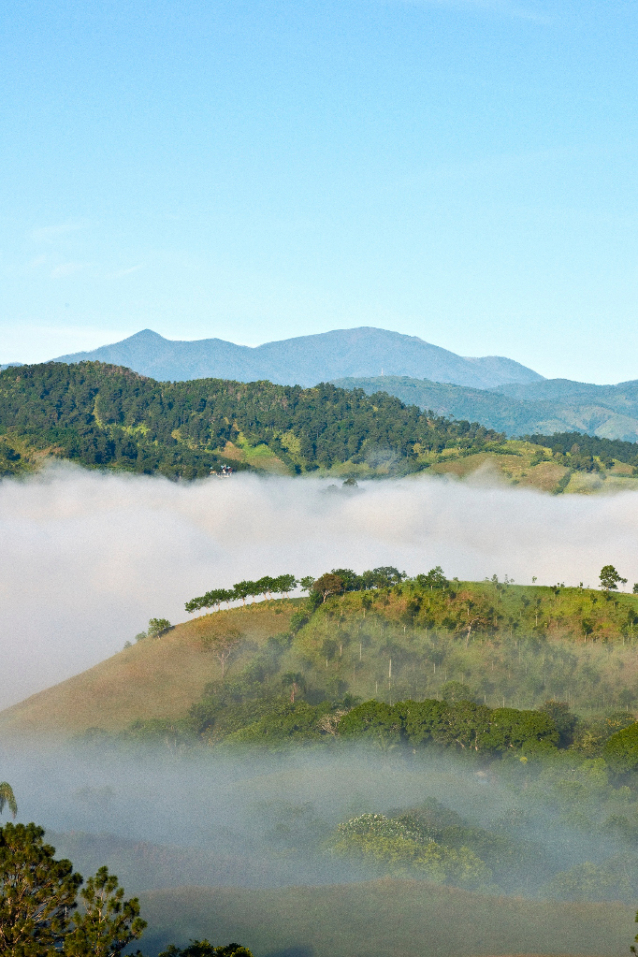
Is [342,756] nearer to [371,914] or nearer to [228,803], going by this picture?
[228,803]

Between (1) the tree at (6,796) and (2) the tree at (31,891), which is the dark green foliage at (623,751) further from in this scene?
(2) the tree at (31,891)

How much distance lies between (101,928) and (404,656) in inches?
4812

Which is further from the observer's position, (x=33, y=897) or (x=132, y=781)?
(x=132, y=781)

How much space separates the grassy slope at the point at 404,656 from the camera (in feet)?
547

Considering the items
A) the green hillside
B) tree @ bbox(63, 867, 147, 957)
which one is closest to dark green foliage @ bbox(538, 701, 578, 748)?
the green hillside

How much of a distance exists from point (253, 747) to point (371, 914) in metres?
49.1

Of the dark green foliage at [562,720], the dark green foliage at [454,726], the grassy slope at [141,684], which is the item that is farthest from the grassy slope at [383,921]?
the grassy slope at [141,684]

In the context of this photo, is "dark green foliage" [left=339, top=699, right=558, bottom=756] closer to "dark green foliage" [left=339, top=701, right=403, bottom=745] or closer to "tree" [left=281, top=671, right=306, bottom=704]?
"dark green foliage" [left=339, top=701, right=403, bottom=745]

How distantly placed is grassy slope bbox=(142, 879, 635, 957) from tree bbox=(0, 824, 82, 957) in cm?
3661

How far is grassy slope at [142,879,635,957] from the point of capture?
306ft

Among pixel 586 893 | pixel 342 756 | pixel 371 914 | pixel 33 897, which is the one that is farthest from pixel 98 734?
pixel 33 897

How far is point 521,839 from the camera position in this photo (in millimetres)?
113375

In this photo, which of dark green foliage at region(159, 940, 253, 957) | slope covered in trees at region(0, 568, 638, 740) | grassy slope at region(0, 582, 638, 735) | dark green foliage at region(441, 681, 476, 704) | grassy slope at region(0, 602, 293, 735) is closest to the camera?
dark green foliage at region(159, 940, 253, 957)

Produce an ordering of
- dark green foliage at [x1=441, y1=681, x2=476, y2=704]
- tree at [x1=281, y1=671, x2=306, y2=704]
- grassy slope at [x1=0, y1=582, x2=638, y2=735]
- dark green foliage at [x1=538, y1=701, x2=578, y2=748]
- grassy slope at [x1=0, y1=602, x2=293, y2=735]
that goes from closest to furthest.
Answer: dark green foliage at [x1=538, y1=701, x2=578, y2=748], dark green foliage at [x1=441, y1=681, x2=476, y2=704], grassy slope at [x1=0, y1=582, x2=638, y2=735], grassy slope at [x1=0, y1=602, x2=293, y2=735], tree at [x1=281, y1=671, x2=306, y2=704]
